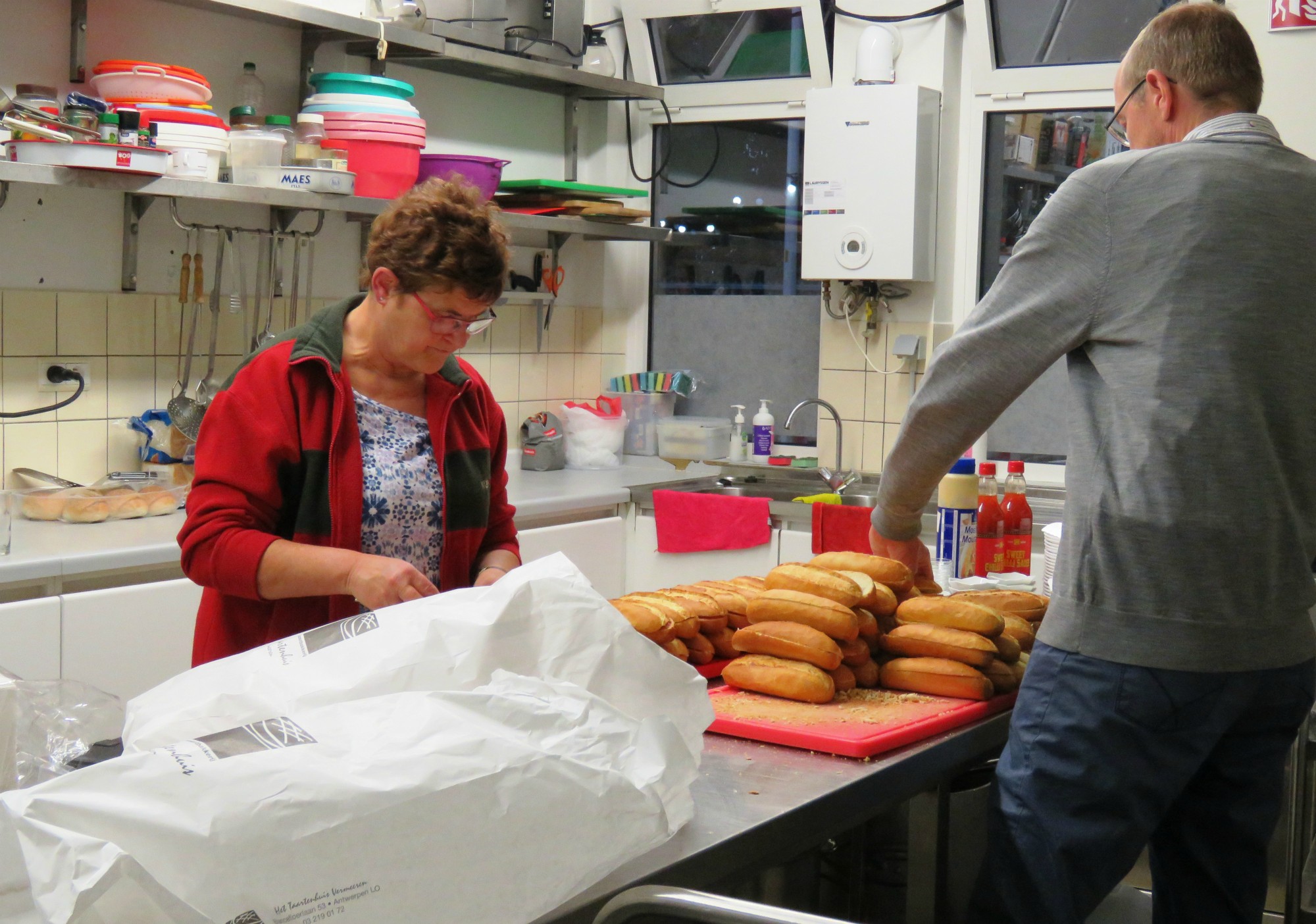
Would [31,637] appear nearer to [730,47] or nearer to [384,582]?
[384,582]

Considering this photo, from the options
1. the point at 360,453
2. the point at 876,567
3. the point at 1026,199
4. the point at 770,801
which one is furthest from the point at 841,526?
the point at 770,801

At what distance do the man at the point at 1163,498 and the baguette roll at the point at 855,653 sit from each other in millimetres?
235

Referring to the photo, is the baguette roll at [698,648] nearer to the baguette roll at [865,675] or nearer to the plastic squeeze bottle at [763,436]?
the baguette roll at [865,675]

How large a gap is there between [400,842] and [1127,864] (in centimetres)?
97

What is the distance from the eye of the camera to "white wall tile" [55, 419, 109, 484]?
10.4 ft

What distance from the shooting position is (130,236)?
324cm

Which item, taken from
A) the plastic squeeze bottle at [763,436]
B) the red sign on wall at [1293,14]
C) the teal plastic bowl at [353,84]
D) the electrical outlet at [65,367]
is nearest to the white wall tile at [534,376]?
the plastic squeeze bottle at [763,436]

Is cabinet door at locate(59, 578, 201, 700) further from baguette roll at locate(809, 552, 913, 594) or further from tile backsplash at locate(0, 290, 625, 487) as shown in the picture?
baguette roll at locate(809, 552, 913, 594)

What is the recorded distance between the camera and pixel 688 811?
1188 millimetres

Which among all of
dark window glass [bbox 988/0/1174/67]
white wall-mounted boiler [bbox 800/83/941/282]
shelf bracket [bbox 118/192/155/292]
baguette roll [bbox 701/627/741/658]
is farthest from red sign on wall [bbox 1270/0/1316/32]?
shelf bracket [bbox 118/192/155/292]

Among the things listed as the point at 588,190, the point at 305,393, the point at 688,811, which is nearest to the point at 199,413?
the point at 588,190

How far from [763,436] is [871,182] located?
0.92 metres

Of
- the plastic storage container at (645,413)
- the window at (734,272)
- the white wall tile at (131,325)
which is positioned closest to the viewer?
the white wall tile at (131,325)

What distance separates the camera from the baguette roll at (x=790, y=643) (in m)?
1.66
